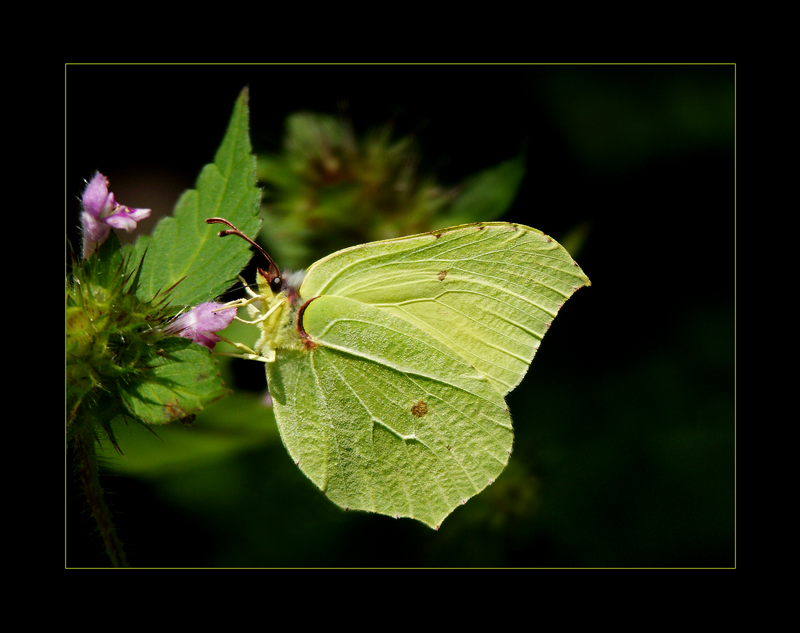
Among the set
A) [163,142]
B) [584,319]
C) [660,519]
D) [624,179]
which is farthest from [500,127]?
[660,519]

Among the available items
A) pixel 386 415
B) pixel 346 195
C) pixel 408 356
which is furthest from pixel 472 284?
pixel 346 195

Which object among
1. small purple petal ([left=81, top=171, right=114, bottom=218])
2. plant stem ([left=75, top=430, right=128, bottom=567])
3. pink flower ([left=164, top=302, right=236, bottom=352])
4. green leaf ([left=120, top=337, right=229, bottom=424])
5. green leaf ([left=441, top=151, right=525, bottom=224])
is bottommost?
plant stem ([left=75, top=430, right=128, bottom=567])

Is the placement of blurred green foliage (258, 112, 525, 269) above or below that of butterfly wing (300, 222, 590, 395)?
above

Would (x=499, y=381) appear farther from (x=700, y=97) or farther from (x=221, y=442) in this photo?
(x=700, y=97)

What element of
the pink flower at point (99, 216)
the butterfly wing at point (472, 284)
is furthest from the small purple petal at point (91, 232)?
the butterfly wing at point (472, 284)

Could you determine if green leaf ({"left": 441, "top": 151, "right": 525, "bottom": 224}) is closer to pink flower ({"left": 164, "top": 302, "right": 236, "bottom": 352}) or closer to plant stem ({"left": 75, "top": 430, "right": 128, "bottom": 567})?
pink flower ({"left": 164, "top": 302, "right": 236, "bottom": 352})

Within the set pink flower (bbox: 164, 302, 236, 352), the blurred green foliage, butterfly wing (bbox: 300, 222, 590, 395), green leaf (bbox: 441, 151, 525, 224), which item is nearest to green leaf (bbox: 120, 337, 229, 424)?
pink flower (bbox: 164, 302, 236, 352)
